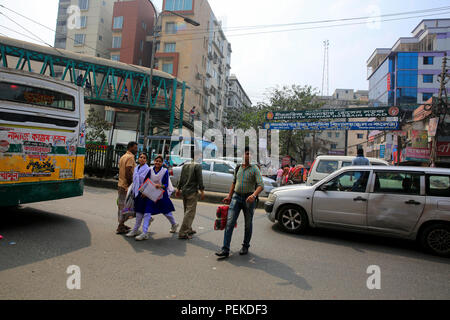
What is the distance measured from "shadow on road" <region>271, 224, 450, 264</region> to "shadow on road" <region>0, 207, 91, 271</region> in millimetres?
4191

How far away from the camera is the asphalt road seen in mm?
3291

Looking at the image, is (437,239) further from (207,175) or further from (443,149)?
(443,149)

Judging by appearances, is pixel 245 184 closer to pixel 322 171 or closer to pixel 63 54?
pixel 322 171

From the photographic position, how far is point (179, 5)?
38.2 m

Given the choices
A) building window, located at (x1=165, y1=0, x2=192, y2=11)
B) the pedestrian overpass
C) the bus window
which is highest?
building window, located at (x1=165, y1=0, x2=192, y2=11)

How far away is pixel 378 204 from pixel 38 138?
6771 millimetres

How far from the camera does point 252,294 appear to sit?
327 centimetres

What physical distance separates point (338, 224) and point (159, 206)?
3645mm

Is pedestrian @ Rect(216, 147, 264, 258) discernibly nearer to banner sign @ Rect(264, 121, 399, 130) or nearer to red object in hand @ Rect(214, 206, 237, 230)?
red object in hand @ Rect(214, 206, 237, 230)

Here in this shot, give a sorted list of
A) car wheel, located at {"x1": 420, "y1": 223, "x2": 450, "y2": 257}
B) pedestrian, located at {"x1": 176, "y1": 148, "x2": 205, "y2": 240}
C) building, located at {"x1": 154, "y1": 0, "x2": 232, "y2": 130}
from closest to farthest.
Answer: car wheel, located at {"x1": 420, "y1": 223, "x2": 450, "y2": 257} < pedestrian, located at {"x1": 176, "y1": 148, "x2": 205, "y2": 240} < building, located at {"x1": 154, "y1": 0, "x2": 232, "y2": 130}

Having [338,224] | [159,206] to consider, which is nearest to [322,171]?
[338,224]

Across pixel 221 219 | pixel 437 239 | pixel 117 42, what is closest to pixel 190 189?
pixel 221 219

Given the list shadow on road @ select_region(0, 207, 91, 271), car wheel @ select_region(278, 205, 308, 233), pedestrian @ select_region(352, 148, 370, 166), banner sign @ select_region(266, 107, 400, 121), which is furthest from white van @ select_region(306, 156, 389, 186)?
banner sign @ select_region(266, 107, 400, 121)

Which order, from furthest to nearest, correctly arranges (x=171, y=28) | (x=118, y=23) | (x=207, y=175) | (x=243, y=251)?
(x=118, y=23) → (x=171, y=28) → (x=207, y=175) → (x=243, y=251)
